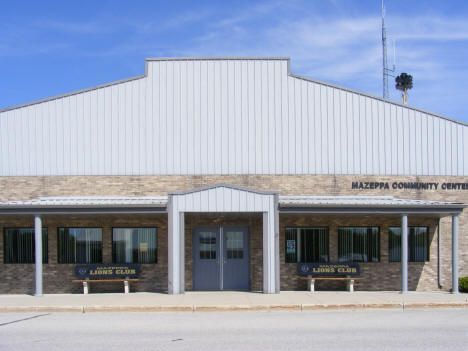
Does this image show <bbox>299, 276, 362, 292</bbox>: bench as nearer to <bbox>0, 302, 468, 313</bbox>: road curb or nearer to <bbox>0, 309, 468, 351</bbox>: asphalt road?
<bbox>0, 302, 468, 313</bbox>: road curb

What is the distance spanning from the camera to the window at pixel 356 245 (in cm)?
1992

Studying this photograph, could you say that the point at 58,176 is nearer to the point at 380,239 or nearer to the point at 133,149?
the point at 133,149

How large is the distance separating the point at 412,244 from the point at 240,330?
10.5m

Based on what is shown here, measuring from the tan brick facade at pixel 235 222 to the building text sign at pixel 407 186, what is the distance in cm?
11

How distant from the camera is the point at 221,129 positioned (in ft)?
66.9

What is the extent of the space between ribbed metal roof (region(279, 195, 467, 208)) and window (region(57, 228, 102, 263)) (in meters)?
6.54

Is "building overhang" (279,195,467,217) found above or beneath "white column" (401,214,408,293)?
above

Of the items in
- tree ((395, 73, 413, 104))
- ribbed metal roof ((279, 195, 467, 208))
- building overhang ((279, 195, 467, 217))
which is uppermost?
tree ((395, 73, 413, 104))

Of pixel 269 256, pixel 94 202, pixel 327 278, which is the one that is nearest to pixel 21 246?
pixel 94 202

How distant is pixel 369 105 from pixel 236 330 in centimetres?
1166

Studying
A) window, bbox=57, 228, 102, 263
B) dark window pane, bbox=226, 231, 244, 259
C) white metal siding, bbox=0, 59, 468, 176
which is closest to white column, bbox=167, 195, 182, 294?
dark window pane, bbox=226, 231, 244, 259

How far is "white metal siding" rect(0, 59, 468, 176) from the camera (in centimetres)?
2022

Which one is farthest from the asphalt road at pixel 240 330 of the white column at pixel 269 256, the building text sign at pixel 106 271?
the building text sign at pixel 106 271

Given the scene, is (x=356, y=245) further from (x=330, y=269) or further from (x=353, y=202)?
(x=353, y=202)
